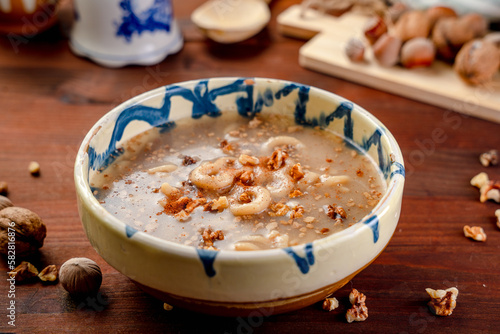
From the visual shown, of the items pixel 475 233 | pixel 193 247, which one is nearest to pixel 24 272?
pixel 193 247

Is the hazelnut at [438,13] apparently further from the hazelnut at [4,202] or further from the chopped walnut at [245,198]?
the hazelnut at [4,202]

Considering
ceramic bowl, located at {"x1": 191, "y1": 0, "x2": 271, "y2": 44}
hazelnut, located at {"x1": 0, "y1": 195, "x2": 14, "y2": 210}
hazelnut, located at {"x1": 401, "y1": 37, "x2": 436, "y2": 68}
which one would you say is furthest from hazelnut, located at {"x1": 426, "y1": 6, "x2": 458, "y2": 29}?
hazelnut, located at {"x1": 0, "y1": 195, "x2": 14, "y2": 210}

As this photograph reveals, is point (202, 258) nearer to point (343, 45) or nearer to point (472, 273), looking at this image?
point (472, 273)

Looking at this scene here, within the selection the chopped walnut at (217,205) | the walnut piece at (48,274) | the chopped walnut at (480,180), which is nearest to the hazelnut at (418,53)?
the chopped walnut at (480,180)

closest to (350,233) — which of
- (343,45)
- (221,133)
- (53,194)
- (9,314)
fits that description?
(221,133)

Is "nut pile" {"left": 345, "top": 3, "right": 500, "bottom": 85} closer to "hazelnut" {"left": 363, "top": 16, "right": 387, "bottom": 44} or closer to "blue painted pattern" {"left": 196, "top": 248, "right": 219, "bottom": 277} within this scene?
"hazelnut" {"left": 363, "top": 16, "right": 387, "bottom": 44}

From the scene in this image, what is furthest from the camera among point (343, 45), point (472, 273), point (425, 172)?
point (343, 45)

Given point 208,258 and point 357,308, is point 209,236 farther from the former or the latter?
point 357,308
